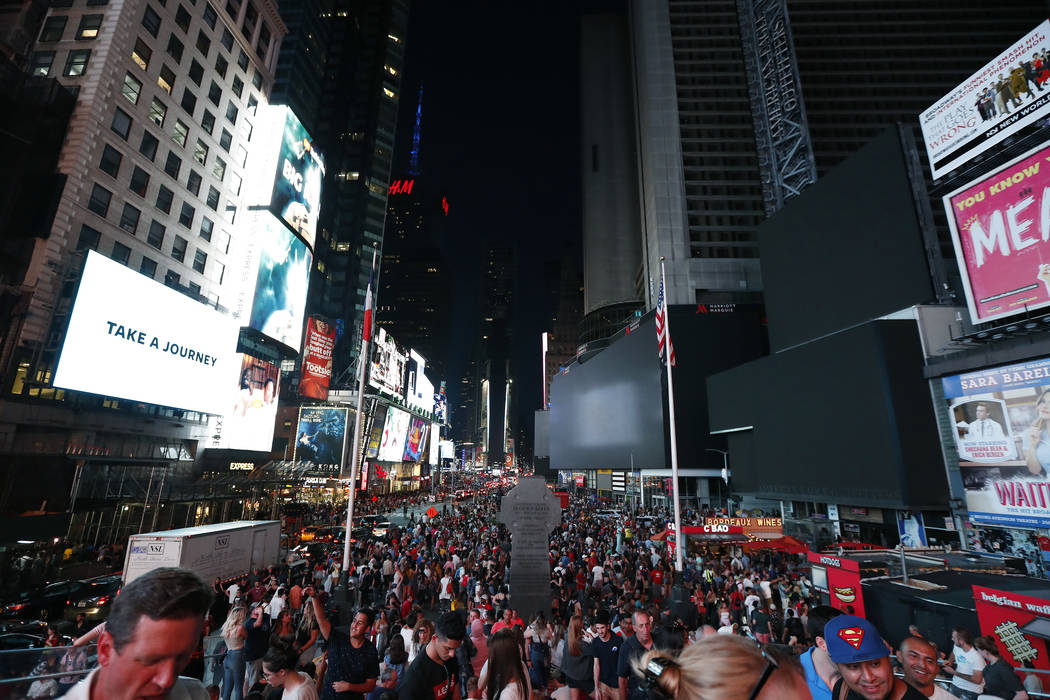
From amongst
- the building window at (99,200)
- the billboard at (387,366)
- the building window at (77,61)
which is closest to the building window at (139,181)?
the building window at (99,200)

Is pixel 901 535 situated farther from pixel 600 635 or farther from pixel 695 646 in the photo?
pixel 695 646

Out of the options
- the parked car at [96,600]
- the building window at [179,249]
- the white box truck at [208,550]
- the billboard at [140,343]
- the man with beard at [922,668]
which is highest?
the building window at [179,249]

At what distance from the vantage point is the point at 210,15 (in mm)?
37469

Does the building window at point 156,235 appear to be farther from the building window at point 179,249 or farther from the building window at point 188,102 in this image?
the building window at point 188,102

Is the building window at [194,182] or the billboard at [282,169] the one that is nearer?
the building window at [194,182]

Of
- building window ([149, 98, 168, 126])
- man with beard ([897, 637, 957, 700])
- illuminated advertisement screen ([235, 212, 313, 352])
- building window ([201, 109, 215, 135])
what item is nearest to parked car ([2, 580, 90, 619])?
man with beard ([897, 637, 957, 700])

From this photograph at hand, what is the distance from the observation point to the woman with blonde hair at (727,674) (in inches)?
70.7

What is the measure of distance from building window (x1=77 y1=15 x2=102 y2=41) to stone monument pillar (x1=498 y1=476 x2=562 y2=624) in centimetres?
→ 3732

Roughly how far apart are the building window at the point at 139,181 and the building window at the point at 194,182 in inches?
151

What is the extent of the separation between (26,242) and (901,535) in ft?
157

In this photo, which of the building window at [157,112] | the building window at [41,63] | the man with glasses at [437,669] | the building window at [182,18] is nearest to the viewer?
the man with glasses at [437,669]

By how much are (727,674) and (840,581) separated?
13635 mm

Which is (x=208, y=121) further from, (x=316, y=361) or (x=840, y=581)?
(x=840, y=581)

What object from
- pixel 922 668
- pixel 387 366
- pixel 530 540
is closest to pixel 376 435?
pixel 387 366
